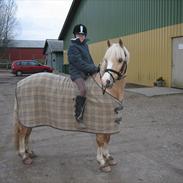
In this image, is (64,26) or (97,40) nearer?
(97,40)

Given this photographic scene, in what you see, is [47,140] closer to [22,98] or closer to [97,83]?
[22,98]

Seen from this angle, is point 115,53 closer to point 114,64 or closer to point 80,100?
point 114,64

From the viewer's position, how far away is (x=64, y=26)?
40.4 m

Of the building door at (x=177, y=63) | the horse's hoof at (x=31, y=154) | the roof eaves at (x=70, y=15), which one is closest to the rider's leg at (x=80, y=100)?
the horse's hoof at (x=31, y=154)

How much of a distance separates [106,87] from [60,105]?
2.86ft

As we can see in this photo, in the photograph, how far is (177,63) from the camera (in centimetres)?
1628

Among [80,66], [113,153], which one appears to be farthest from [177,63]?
[80,66]

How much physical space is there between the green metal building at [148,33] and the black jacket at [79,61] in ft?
37.6

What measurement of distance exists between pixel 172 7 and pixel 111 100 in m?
12.6

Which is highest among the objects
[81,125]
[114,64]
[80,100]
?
[114,64]

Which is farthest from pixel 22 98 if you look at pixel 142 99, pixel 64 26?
pixel 64 26

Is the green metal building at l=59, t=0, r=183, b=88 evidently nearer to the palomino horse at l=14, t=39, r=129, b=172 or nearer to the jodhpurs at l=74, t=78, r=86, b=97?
the palomino horse at l=14, t=39, r=129, b=172

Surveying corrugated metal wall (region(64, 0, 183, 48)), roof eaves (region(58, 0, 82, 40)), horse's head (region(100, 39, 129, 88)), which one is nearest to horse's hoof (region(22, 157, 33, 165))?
horse's head (region(100, 39, 129, 88))

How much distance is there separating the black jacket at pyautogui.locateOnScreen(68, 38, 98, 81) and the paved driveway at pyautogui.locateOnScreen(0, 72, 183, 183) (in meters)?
1.37
